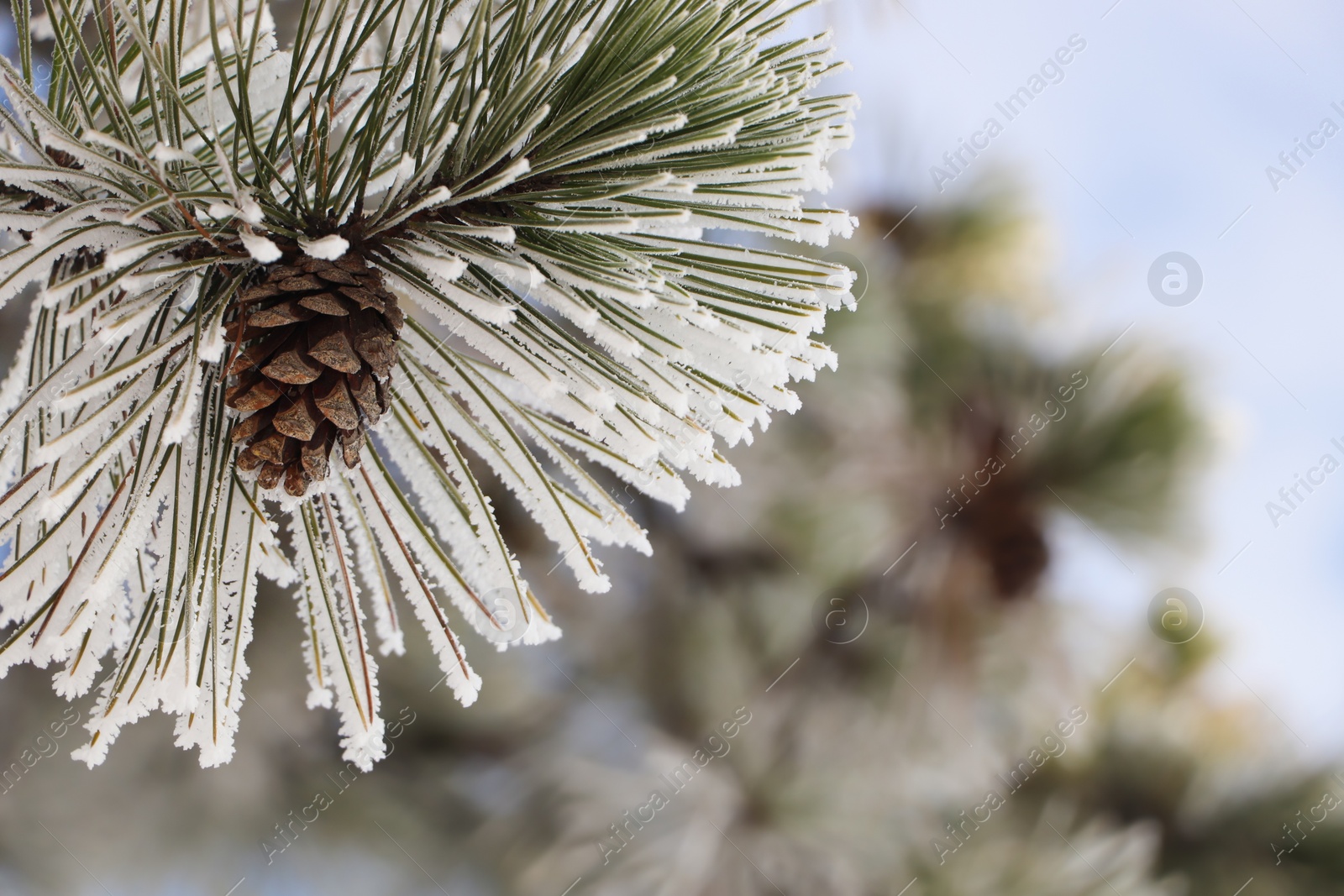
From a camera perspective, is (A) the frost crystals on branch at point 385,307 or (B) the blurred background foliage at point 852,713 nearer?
(A) the frost crystals on branch at point 385,307

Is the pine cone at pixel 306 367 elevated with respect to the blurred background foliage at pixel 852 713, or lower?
elevated

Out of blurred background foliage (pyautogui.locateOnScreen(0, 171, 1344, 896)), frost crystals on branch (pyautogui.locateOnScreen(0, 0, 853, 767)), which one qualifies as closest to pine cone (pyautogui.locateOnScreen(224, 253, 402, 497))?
frost crystals on branch (pyautogui.locateOnScreen(0, 0, 853, 767))

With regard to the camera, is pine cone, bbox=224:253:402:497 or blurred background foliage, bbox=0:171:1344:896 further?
blurred background foliage, bbox=0:171:1344:896

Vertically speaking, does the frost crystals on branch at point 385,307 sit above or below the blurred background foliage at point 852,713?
above

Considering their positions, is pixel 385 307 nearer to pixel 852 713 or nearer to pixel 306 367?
pixel 306 367

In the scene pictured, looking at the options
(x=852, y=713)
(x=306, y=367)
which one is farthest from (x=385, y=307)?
(x=852, y=713)

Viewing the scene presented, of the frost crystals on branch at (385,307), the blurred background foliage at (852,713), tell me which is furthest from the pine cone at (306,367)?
the blurred background foliage at (852,713)

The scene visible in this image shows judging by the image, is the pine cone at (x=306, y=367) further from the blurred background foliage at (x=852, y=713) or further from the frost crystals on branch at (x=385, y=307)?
the blurred background foliage at (x=852, y=713)

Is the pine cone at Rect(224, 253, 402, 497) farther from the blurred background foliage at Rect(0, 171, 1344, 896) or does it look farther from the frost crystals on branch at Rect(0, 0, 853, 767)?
the blurred background foliage at Rect(0, 171, 1344, 896)
